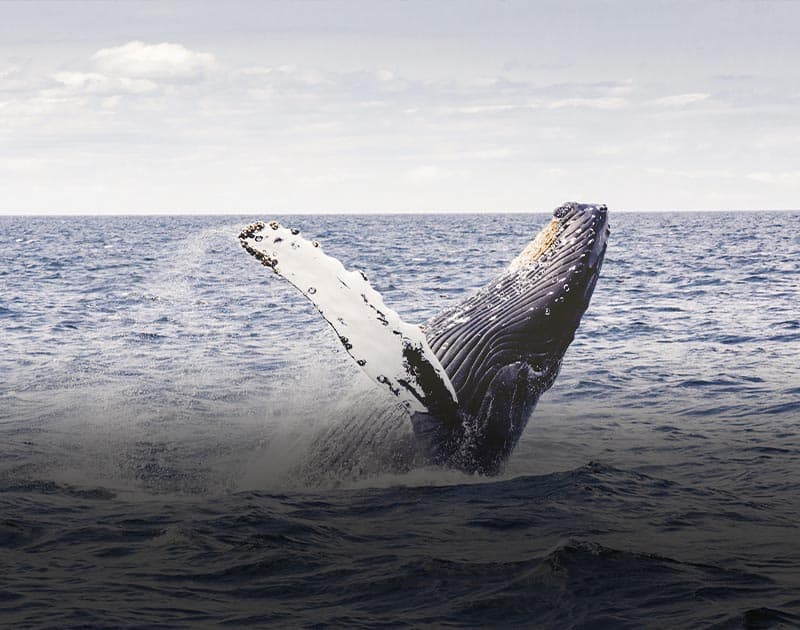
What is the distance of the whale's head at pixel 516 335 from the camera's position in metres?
7.80

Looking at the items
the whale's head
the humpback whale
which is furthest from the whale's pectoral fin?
the whale's head

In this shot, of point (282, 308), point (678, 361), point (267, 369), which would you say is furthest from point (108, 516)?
point (282, 308)

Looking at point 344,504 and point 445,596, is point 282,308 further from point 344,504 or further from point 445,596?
point 445,596

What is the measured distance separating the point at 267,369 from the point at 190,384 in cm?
188

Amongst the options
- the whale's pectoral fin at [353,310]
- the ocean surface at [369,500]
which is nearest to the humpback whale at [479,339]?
the whale's pectoral fin at [353,310]

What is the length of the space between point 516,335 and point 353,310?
1.67 metres

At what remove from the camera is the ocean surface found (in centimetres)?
579

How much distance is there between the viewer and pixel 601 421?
12102 mm

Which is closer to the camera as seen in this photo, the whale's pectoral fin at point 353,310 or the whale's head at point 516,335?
the whale's pectoral fin at point 353,310

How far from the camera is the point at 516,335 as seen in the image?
7883mm

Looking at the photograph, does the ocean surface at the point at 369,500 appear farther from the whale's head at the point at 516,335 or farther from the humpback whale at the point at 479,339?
the whale's head at the point at 516,335

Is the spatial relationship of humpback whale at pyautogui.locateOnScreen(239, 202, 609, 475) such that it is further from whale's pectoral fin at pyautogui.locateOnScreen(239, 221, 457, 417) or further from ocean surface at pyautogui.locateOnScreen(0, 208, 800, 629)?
ocean surface at pyautogui.locateOnScreen(0, 208, 800, 629)

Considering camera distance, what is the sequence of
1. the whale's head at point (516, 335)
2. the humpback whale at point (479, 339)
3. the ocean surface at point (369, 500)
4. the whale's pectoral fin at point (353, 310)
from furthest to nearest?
1. the whale's head at point (516, 335)
2. the humpback whale at point (479, 339)
3. the whale's pectoral fin at point (353, 310)
4. the ocean surface at point (369, 500)

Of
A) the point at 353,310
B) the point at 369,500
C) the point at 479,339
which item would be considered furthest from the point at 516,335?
the point at 369,500
